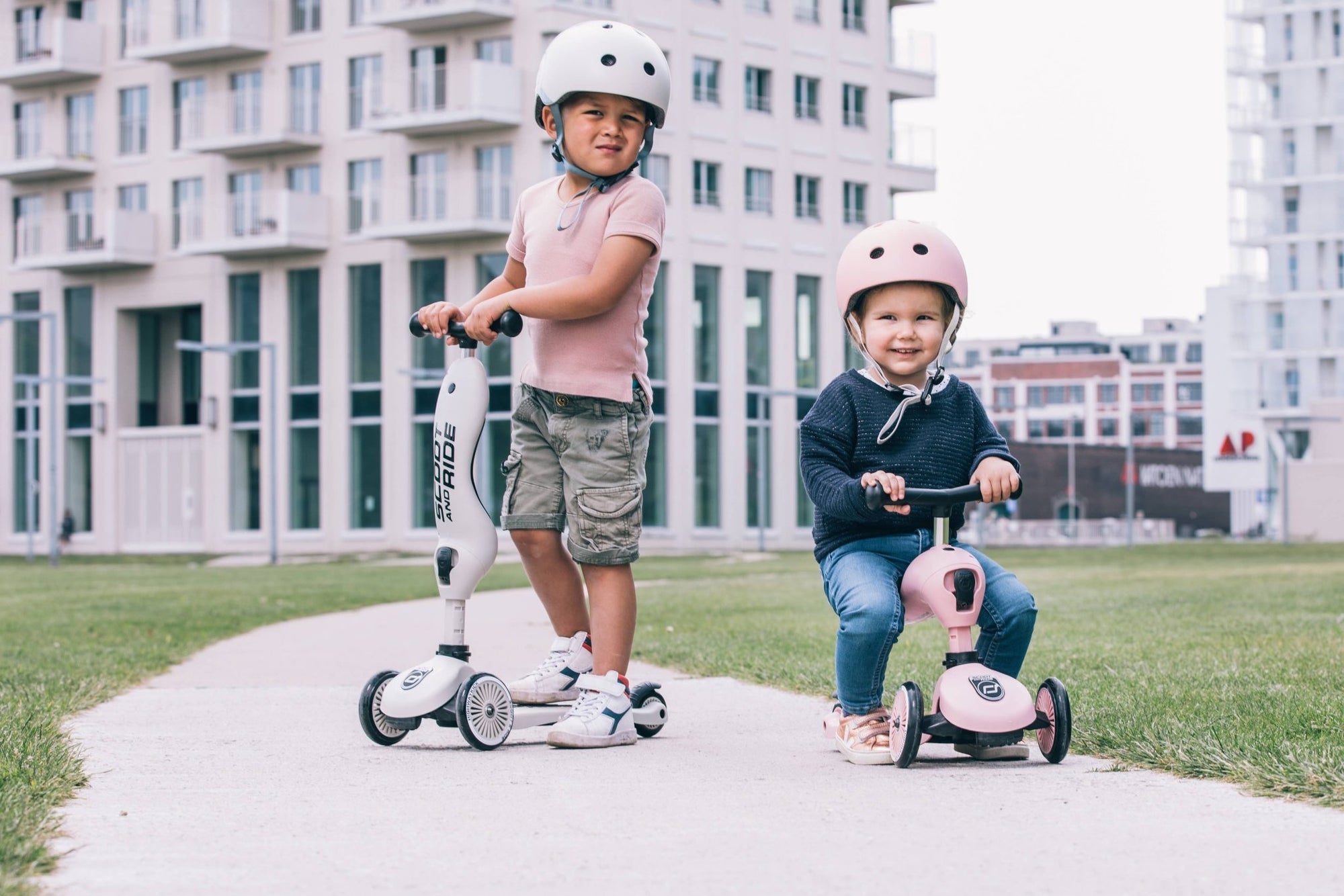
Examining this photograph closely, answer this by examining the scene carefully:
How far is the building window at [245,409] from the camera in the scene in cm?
4872

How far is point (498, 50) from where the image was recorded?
4647cm

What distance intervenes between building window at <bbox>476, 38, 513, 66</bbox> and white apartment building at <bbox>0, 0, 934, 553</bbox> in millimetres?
54

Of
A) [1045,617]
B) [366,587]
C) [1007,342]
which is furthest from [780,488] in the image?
[1007,342]

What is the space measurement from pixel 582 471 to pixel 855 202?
46867 millimetres

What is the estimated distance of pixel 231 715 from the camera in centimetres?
620

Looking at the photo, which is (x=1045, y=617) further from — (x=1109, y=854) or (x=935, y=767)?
(x=1109, y=854)

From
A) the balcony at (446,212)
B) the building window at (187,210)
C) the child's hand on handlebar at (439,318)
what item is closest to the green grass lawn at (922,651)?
the child's hand on handlebar at (439,318)

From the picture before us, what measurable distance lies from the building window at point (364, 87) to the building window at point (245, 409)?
4.85m

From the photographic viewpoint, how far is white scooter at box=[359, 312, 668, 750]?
16.8ft

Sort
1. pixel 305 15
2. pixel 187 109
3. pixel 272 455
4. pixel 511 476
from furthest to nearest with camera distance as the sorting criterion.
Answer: pixel 305 15
pixel 187 109
pixel 272 455
pixel 511 476

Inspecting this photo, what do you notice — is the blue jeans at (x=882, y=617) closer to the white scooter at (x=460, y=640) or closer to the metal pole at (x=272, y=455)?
→ the white scooter at (x=460, y=640)

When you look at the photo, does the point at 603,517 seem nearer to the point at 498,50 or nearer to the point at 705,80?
the point at 498,50

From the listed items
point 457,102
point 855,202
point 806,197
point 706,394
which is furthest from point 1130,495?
point 457,102

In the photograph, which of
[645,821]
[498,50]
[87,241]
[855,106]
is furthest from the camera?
[855,106]
